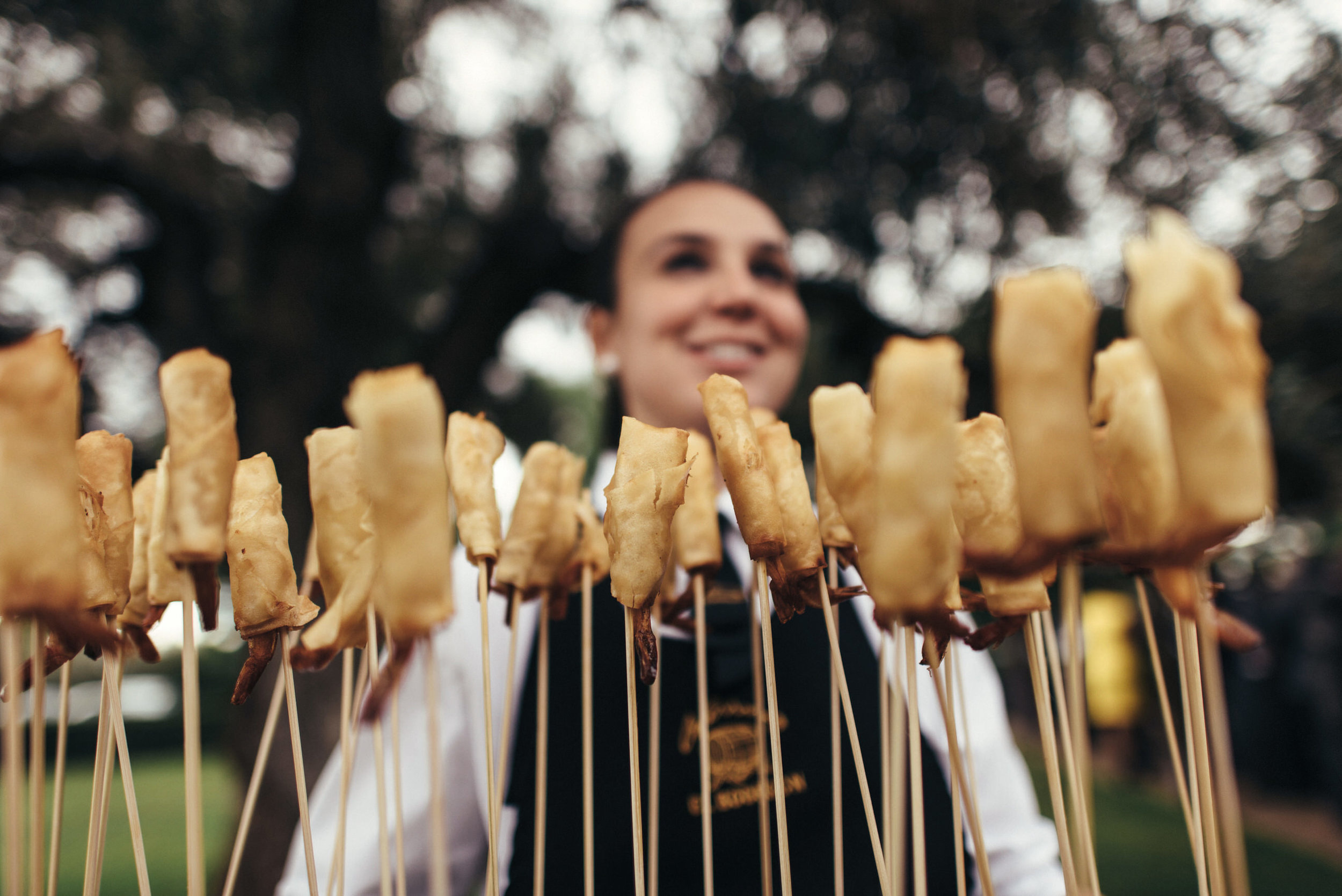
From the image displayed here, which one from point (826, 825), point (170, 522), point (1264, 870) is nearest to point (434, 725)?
point (170, 522)

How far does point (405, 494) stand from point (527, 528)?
305 millimetres

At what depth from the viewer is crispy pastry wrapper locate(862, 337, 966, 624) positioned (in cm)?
52

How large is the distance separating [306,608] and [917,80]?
3.83 meters

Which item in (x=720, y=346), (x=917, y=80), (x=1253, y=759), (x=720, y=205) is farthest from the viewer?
(x=1253, y=759)

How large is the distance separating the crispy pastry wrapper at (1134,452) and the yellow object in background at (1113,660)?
6056 mm

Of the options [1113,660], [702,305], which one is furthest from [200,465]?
[1113,660]

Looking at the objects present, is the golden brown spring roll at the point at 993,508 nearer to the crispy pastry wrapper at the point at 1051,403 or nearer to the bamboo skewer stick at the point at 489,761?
the crispy pastry wrapper at the point at 1051,403

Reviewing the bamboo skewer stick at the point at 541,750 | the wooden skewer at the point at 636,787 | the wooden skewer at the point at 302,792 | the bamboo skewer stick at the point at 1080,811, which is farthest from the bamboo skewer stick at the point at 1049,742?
the wooden skewer at the point at 302,792

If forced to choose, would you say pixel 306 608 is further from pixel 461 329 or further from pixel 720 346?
pixel 461 329

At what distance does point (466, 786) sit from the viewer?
1.34 meters

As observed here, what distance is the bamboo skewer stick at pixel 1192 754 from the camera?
65cm

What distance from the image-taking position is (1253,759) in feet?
18.9

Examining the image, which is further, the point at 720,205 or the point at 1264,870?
the point at 1264,870

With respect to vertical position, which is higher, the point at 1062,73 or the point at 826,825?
the point at 1062,73
